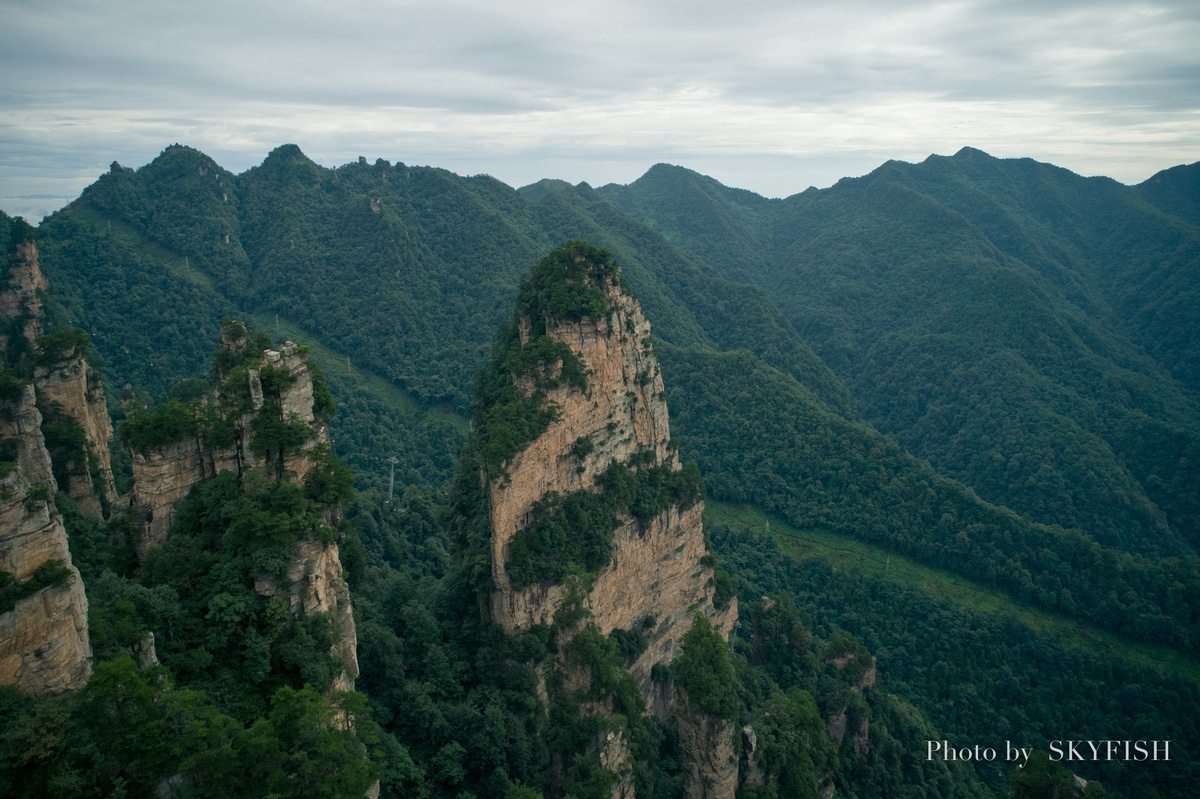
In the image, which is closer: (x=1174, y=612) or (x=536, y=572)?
(x=536, y=572)

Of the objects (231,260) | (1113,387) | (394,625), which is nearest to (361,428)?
(231,260)

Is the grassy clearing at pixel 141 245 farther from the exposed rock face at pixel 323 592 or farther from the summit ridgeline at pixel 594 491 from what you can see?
the exposed rock face at pixel 323 592

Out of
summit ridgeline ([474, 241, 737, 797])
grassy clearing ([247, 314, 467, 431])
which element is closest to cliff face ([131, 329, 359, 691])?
summit ridgeline ([474, 241, 737, 797])

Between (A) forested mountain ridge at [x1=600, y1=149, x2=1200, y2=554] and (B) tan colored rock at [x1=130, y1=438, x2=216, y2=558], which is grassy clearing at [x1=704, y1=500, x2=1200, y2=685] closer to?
(A) forested mountain ridge at [x1=600, y1=149, x2=1200, y2=554]

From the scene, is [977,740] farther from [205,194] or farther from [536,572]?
[205,194]

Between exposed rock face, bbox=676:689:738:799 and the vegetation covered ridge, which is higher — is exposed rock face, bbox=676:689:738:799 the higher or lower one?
the lower one

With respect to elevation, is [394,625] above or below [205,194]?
below

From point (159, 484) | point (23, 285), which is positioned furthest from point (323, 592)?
point (23, 285)
